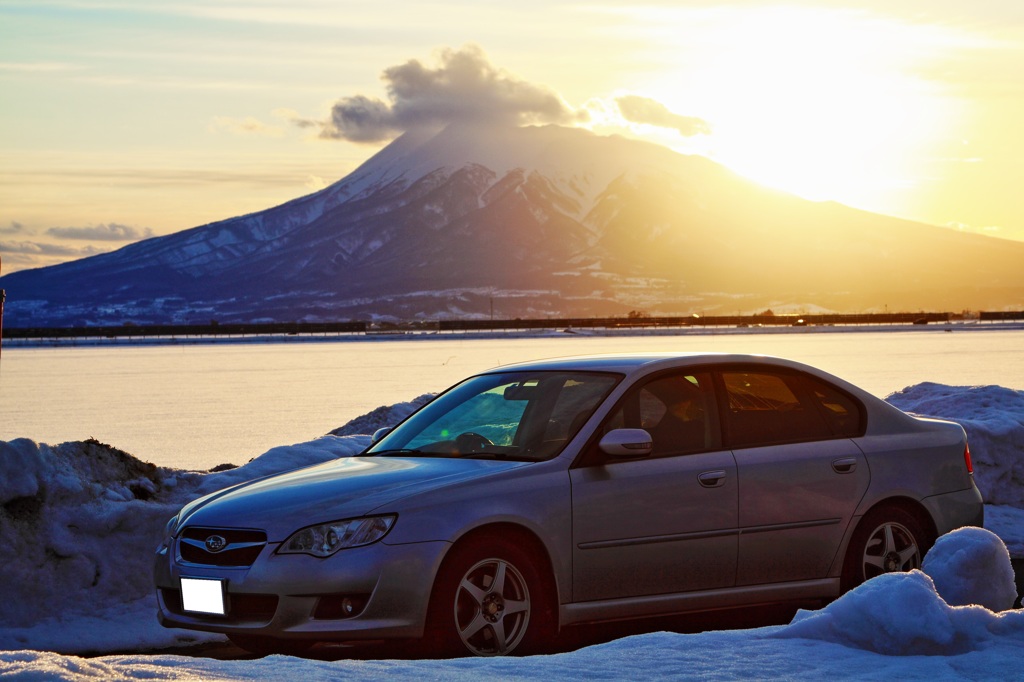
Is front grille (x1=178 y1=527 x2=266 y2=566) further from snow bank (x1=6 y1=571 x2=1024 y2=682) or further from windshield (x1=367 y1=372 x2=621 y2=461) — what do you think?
→ windshield (x1=367 y1=372 x2=621 y2=461)

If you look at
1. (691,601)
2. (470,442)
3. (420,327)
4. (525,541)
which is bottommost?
(691,601)

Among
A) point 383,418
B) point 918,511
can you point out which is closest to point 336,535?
point 918,511

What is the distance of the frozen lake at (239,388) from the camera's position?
70.1ft

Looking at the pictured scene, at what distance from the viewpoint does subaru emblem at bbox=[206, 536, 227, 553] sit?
6.59 meters

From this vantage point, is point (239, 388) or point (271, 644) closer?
point (271, 644)

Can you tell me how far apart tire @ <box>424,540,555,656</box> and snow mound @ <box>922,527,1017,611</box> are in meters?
1.84

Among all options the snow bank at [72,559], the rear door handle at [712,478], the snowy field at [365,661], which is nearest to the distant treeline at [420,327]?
the snowy field at [365,661]

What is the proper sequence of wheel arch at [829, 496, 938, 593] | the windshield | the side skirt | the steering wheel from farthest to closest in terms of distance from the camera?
wheel arch at [829, 496, 938, 593] < the steering wheel < the windshield < the side skirt

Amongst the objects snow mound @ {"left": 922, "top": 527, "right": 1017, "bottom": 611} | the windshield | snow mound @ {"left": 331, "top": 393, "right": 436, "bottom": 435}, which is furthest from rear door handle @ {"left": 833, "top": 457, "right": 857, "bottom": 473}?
snow mound @ {"left": 331, "top": 393, "right": 436, "bottom": 435}

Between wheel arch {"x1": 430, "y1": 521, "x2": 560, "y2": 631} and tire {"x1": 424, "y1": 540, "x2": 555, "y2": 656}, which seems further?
wheel arch {"x1": 430, "y1": 521, "x2": 560, "y2": 631}

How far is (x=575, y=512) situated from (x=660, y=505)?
1.70 feet

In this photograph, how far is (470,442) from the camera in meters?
7.41

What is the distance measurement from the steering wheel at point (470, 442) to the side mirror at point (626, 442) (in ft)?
2.52

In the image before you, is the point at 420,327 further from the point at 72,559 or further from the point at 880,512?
the point at 880,512
